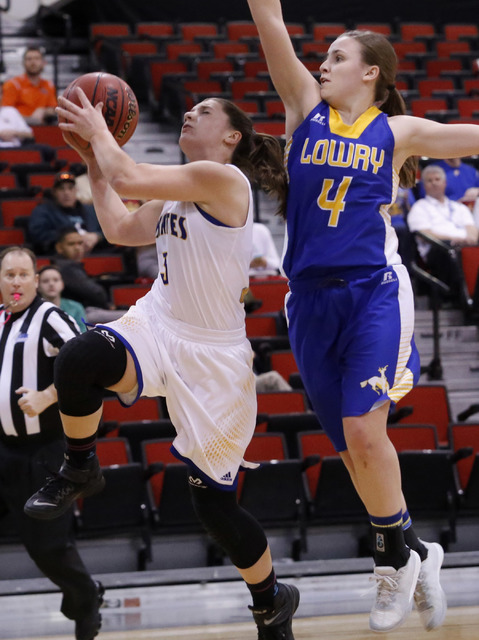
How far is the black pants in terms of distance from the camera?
15.7ft

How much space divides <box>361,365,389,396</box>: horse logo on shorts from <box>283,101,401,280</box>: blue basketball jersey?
34 centimetres

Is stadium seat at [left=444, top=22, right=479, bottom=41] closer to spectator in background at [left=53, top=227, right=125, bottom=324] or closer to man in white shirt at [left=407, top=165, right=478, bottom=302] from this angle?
man in white shirt at [left=407, top=165, right=478, bottom=302]

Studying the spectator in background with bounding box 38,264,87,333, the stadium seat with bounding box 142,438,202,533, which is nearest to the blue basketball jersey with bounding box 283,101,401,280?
the stadium seat with bounding box 142,438,202,533

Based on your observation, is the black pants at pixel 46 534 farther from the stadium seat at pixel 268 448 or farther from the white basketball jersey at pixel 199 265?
the white basketball jersey at pixel 199 265

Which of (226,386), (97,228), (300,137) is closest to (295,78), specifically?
(300,137)

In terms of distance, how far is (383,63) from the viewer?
360cm

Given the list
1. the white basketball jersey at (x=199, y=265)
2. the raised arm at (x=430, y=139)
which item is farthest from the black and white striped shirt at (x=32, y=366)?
the raised arm at (x=430, y=139)

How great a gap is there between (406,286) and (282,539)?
9.54ft

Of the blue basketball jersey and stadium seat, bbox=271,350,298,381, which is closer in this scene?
the blue basketball jersey

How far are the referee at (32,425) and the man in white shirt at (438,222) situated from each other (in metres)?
4.00

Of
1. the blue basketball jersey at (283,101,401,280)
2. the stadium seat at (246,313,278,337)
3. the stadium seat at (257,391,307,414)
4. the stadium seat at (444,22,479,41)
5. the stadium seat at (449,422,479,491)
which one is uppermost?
the stadium seat at (444,22,479,41)

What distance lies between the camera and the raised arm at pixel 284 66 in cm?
353

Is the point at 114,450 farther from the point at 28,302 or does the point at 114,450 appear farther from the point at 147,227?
the point at 147,227

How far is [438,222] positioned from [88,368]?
5.62 meters
